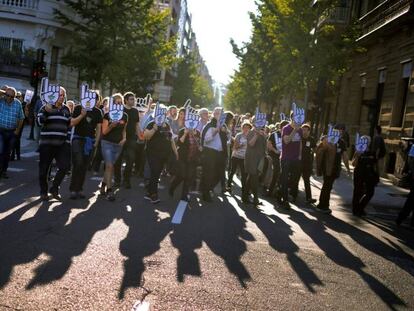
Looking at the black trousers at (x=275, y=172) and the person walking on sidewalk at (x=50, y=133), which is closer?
the person walking on sidewalk at (x=50, y=133)

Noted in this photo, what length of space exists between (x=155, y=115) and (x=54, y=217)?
9.91 feet

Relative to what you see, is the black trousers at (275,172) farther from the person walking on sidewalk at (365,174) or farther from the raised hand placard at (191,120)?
the raised hand placard at (191,120)

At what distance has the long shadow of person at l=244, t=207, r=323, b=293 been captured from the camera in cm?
586

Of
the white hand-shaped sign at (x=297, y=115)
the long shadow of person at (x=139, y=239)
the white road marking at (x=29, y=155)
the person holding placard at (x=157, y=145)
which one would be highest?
the white hand-shaped sign at (x=297, y=115)

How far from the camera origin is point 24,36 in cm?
3153

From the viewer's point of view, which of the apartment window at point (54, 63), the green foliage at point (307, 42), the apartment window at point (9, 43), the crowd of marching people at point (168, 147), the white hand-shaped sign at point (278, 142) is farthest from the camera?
the apartment window at point (54, 63)

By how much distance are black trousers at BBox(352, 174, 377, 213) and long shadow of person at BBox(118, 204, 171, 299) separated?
13.9ft

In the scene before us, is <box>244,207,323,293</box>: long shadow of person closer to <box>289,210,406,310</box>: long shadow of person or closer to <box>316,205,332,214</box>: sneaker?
<box>289,210,406,310</box>: long shadow of person

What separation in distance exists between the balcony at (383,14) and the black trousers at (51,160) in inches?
532

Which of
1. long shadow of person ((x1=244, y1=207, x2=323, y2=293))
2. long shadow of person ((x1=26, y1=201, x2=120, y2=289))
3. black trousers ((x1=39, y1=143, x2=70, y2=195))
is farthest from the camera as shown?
black trousers ((x1=39, y1=143, x2=70, y2=195))

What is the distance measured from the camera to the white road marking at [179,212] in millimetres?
8237

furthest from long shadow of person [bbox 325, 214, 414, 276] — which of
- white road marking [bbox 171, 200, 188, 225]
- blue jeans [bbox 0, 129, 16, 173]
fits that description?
blue jeans [bbox 0, 129, 16, 173]

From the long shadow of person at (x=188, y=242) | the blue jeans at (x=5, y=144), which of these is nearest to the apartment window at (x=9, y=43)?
the blue jeans at (x=5, y=144)

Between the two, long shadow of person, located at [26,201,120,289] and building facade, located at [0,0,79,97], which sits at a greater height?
building facade, located at [0,0,79,97]
